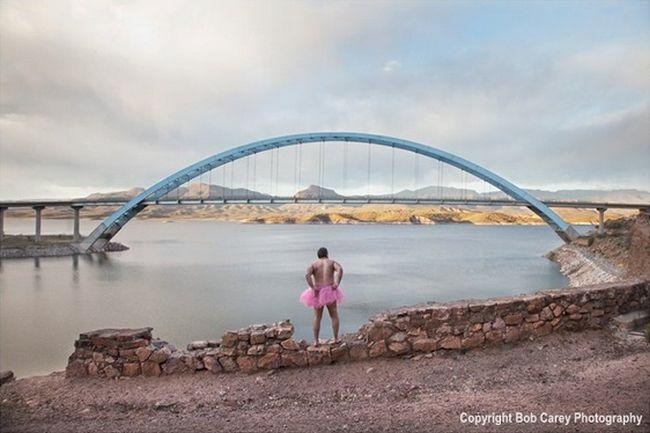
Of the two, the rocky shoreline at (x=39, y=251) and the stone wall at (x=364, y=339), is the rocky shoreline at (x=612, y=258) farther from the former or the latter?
the rocky shoreline at (x=39, y=251)

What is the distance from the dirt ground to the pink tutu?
88cm

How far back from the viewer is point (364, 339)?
20.3 ft

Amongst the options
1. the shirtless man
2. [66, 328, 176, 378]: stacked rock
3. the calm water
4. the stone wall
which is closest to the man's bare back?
the shirtless man

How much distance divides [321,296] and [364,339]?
0.84 meters

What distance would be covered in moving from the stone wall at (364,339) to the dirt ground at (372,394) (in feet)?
0.47

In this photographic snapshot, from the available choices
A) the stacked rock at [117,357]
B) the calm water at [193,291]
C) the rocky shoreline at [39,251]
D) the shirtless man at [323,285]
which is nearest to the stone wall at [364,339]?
the stacked rock at [117,357]

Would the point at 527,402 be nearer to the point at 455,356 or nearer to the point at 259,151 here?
the point at 455,356

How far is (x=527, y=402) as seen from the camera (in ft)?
13.6

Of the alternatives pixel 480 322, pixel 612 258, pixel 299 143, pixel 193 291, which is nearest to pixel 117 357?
pixel 480 322

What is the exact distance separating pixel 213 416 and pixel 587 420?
11.0 feet

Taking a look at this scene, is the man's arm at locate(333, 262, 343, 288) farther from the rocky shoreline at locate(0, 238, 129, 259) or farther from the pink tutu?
the rocky shoreline at locate(0, 238, 129, 259)

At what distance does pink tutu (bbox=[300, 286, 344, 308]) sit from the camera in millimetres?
6348

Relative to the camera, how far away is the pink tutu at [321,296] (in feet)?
20.8

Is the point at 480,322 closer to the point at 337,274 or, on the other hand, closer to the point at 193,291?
the point at 337,274
